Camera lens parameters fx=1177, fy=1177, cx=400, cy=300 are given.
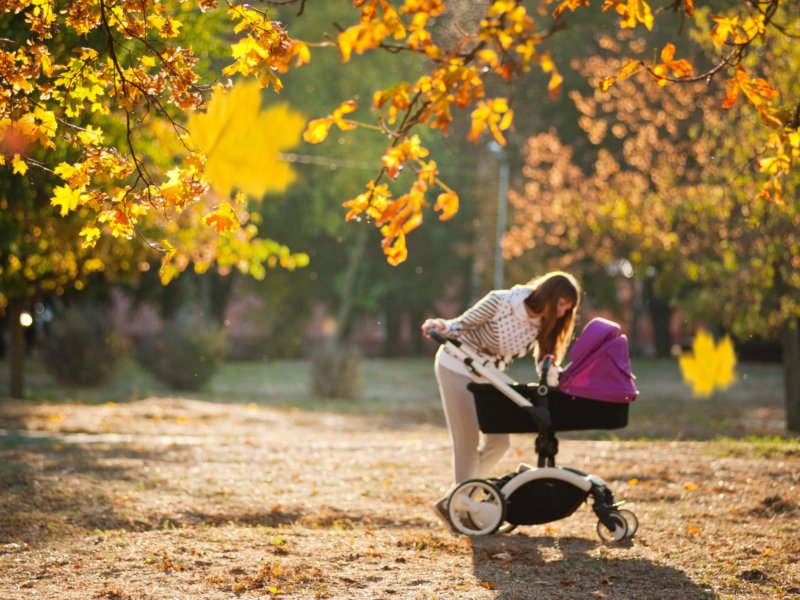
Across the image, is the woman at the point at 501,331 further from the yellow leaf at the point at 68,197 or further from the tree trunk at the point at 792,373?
the tree trunk at the point at 792,373

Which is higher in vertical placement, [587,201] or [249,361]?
[587,201]

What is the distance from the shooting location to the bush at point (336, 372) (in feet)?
81.1

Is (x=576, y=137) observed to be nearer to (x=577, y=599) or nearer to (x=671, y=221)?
(x=671, y=221)

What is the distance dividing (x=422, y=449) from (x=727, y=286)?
527 cm

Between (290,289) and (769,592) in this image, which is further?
(290,289)

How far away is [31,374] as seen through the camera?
30109 millimetres

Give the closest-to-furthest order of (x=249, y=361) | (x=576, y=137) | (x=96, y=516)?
(x=96, y=516)
(x=576, y=137)
(x=249, y=361)

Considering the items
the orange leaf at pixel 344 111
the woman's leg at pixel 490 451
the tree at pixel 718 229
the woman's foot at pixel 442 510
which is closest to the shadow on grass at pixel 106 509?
the woman's foot at pixel 442 510

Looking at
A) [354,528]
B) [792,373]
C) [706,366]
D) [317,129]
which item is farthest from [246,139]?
[317,129]

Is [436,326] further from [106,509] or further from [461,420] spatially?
[106,509]

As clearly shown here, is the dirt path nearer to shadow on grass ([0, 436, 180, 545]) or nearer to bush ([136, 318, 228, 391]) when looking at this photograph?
shadow on grass ([0, 436, 180, 545])

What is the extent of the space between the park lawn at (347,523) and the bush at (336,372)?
920cm

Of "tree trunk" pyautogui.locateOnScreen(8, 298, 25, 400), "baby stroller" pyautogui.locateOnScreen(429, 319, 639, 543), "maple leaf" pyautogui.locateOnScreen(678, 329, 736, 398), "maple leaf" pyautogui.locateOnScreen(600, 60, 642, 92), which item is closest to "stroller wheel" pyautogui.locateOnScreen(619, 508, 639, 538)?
"baby stroller" pyautogui.locateOnScreen(429, 319, 639, 543)

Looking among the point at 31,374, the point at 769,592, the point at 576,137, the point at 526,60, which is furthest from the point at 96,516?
the point at 576,137
